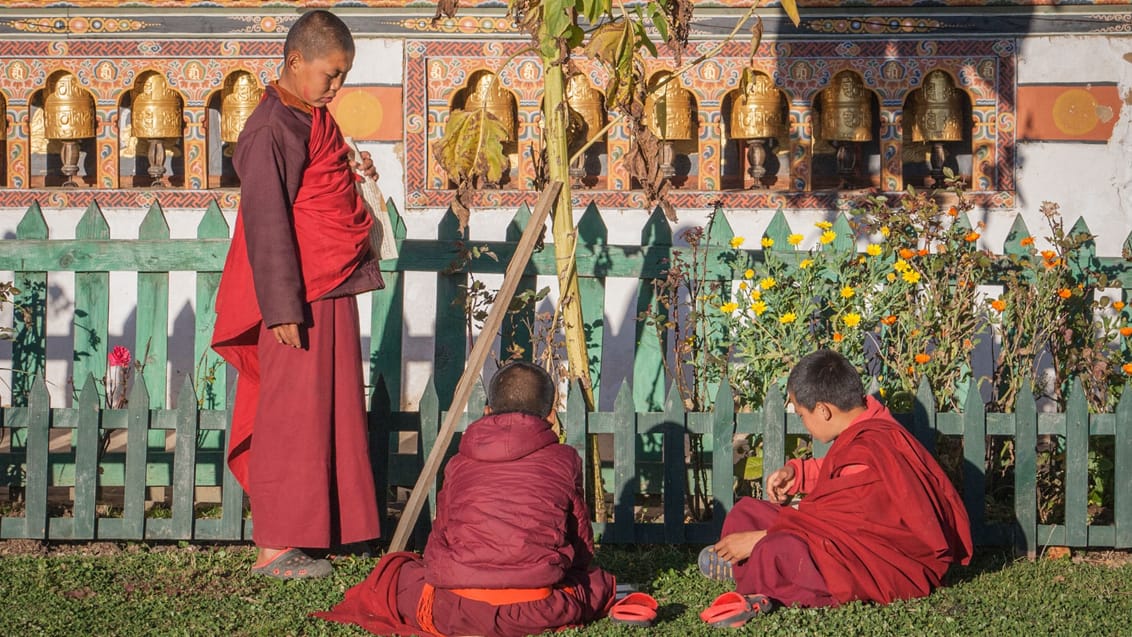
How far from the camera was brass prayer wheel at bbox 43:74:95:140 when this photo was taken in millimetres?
8305

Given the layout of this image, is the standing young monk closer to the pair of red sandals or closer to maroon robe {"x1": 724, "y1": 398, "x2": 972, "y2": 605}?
the pair of red sandals

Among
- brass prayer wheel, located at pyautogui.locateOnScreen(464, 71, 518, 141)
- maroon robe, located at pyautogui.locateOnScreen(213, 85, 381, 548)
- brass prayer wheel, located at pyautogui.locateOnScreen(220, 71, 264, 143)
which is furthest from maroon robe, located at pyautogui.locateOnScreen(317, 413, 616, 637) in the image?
brass prayer wheel, located at pyautogui.locateOnScreen(220, 71, 264, 143)

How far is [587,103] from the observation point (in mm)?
8289

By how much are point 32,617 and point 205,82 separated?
15.2ft

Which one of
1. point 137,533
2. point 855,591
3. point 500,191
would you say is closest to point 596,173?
point 500,191

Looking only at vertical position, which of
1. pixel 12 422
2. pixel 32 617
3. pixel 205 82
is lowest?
pixel 32 617

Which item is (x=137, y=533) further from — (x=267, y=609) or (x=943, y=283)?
(x=943, y=283)

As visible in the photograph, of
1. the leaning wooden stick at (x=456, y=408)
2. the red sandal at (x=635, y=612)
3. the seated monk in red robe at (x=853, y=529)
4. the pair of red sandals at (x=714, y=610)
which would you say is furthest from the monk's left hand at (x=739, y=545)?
the leaning wooden stick at (x=456, y=408)

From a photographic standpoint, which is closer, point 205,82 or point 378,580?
point 378,580

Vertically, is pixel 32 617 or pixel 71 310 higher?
pixel 71 310

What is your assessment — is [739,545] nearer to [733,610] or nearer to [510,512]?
[733,610]

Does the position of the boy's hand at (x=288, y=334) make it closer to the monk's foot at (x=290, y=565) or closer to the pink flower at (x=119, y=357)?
the monk's foot at (x=290, y=565)

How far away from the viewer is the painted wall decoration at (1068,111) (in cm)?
784

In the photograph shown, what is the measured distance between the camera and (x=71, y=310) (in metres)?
8.26
